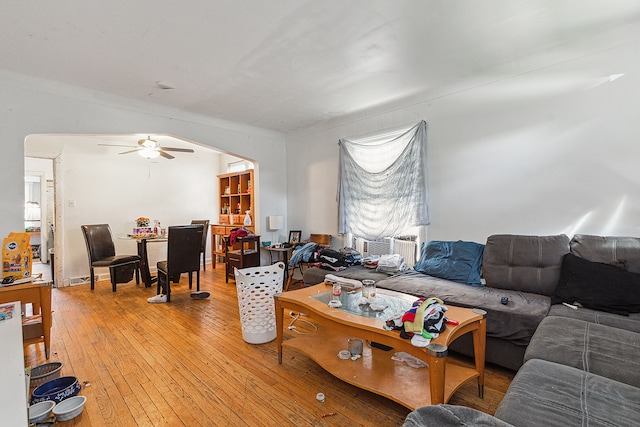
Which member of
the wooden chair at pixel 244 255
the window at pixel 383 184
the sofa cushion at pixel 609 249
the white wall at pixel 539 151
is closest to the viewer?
the sofa cushion at pixel 609 249

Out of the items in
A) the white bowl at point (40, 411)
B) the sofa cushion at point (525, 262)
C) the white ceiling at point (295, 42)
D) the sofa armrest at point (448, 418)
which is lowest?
the white bowl at point (40, 411)

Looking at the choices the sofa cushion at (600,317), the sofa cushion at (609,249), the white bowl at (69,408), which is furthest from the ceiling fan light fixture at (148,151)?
the sofa cushion at (609,249)

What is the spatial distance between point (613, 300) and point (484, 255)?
101 centimetres

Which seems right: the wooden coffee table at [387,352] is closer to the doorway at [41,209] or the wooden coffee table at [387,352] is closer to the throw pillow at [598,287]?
the throw pillow at [598,287]

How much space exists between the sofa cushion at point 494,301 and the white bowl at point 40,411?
2.52 metres

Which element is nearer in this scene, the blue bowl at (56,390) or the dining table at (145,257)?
the blue bowl at (56,390)

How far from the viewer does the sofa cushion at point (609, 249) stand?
7.50ft

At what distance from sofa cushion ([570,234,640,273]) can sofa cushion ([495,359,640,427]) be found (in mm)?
1521

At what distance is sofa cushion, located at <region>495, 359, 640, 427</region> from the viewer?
1.05 metres

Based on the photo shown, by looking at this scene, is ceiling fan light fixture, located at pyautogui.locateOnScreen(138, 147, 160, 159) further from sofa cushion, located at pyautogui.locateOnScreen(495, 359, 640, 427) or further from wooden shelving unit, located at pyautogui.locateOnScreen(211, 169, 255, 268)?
sofa cushion, located at pyautogui.locateOnScreen(495, 359, 640, 427)

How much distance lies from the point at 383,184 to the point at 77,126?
12.0 ft

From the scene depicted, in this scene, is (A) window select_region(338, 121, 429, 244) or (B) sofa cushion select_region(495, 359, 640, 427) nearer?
A: (B) sofa cushion select_region(495, 359, 640, 427)

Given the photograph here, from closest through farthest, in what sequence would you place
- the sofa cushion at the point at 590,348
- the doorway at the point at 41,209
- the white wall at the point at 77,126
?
1. the sofa cushion at the point at 590,348
2. the white wall at the point at 77,126
3. the doorway at the point at 41,209

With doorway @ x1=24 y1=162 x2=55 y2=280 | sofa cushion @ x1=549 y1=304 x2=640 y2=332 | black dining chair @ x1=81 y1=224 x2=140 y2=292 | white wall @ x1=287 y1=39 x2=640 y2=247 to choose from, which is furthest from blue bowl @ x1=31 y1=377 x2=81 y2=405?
doorway @ x1=24 y1=162 x2=55 y2=280
